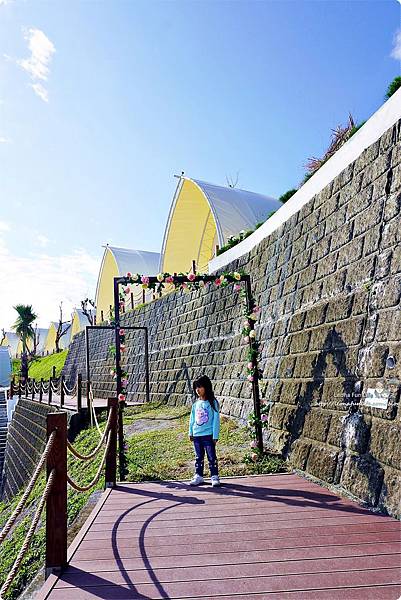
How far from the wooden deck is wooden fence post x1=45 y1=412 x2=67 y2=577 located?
0.12m

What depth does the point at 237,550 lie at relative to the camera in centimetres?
313

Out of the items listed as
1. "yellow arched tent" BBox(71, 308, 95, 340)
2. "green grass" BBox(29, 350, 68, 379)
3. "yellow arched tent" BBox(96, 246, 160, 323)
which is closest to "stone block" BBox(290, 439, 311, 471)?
"yellow arched tent" BBox(96, 246, 160, 323)

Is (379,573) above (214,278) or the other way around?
the other way around

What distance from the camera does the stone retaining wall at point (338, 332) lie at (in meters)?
3.97

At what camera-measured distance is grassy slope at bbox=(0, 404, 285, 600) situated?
4941mm

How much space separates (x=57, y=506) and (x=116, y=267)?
97.1 ft

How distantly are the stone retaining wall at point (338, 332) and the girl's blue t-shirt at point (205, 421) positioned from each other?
1018mm

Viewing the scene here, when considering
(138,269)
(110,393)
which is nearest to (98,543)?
(110,393)

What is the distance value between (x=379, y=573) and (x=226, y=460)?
145 inches

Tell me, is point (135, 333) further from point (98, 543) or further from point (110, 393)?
point (98, 543)

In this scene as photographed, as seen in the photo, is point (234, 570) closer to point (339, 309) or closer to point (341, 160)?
point (339, 309)

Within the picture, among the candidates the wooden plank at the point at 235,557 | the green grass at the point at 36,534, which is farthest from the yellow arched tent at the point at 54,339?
the wooden plank at the point at 235,557

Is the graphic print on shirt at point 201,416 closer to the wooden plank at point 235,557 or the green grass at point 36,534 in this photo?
the green grass at point 36,534

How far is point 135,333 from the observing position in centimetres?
1780
